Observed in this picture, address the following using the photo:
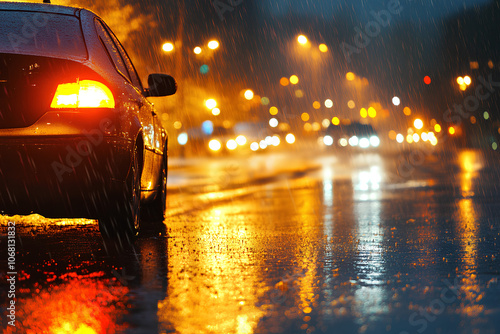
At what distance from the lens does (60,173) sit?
258 inches

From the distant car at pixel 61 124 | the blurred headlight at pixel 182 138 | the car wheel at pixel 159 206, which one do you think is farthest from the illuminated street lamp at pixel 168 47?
the distant car at pixel 61 124

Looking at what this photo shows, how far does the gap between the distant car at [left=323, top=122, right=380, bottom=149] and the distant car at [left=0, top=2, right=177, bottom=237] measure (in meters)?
40.2

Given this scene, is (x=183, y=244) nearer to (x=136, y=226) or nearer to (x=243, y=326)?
(x=136, y=226)

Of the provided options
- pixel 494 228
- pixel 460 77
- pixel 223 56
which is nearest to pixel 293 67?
pixel 460 77

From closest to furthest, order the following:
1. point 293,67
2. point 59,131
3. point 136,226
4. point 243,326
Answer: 1. point 243,326
2. point 59,131
3. point 136,226
4. point 293,67

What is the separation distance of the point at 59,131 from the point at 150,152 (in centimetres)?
198

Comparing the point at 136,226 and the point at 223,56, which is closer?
the point at 136,226

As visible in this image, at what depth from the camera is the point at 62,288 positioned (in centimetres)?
569

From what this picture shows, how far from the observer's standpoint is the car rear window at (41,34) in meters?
6.68
